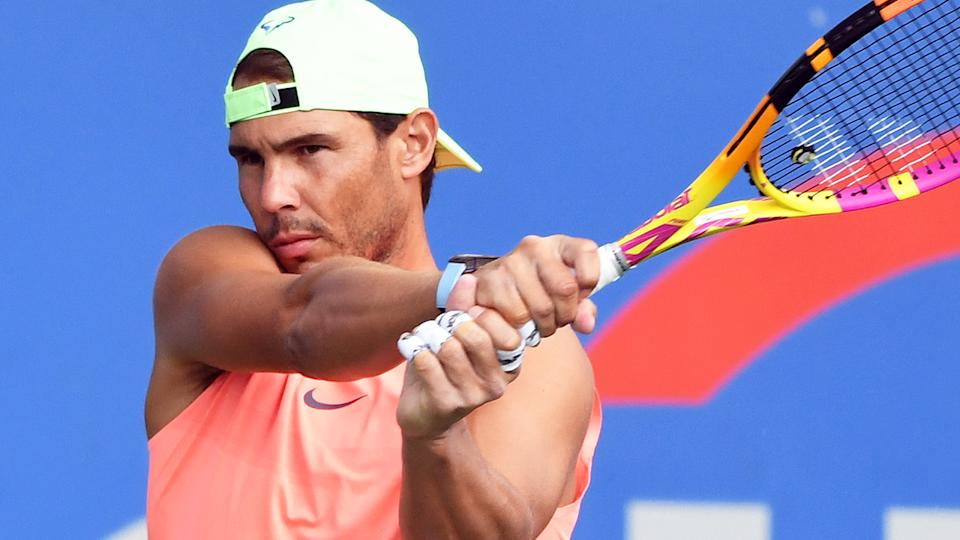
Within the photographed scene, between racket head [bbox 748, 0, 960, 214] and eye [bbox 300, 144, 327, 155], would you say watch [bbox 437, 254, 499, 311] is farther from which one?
eye [bbox 300, 144, 327, 155]

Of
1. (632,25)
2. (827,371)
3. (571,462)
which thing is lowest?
(827,371)

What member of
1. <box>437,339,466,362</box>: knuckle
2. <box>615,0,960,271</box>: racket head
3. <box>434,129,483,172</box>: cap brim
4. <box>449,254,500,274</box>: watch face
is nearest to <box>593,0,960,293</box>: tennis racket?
<box>615,0,960,271</box>: racket head

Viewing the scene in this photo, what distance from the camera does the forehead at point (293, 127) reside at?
252cm

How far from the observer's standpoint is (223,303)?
2.26m

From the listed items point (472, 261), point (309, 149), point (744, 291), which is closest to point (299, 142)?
point (309, 149)

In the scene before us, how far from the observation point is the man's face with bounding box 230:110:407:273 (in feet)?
8.21

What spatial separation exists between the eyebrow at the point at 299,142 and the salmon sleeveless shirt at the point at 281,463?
1.13ft

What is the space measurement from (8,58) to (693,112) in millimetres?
1459

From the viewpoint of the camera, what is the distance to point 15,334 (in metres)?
3.54

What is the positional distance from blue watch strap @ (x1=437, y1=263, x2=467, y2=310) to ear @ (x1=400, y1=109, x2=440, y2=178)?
0.92 meters

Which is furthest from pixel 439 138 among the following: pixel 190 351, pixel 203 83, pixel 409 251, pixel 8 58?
pixel 8 58

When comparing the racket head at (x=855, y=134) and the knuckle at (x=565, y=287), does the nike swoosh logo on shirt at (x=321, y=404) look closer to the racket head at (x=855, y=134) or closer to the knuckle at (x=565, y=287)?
the racket head at (x=855, y=134)

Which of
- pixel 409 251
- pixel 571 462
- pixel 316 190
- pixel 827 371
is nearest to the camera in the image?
pixel 571 462

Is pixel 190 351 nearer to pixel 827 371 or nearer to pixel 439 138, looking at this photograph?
pixel 439 138
